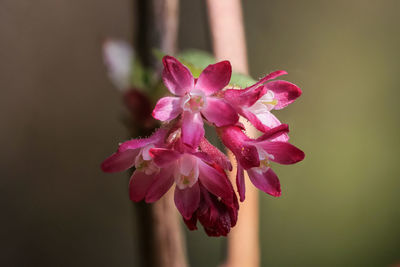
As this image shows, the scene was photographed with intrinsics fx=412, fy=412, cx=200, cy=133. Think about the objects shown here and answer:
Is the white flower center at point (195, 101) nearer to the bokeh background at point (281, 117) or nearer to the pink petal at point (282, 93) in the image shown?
the pink petal at point (282, 93)

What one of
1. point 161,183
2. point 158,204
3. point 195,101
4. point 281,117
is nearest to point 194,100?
point 195,101

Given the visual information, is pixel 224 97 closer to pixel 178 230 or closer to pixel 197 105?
pixel 197 105

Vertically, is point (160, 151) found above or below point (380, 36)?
below

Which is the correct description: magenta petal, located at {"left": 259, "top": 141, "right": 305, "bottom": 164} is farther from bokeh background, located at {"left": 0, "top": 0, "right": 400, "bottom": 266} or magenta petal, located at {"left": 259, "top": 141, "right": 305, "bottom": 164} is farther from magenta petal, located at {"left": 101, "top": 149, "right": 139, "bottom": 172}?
bokeh background, located at {"left": 0, "top": 0, "right": 400, "bottom": 266}

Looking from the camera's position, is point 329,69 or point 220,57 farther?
point 329,69

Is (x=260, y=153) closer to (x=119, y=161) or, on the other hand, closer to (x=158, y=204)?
(x=119, y=161)

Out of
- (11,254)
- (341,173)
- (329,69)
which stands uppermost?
(329,69)

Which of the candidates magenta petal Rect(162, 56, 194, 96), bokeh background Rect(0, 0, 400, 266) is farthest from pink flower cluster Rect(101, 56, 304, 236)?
bokeh background Rect(0, 0, 400, 266)

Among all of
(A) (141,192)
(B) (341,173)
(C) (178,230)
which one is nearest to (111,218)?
(B) (341,173)

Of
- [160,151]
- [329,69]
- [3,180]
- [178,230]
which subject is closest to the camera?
[160,151]
